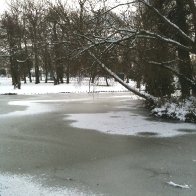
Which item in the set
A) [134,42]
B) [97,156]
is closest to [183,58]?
[134,42]

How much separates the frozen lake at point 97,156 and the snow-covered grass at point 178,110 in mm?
878

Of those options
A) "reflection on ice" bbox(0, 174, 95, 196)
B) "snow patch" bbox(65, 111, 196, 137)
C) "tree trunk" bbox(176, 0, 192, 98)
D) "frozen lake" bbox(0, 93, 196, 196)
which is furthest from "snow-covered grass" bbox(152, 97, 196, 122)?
"reflection on ice" bbox(0, 174, 95, 196)

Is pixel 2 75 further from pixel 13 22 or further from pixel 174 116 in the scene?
pixel 174 116

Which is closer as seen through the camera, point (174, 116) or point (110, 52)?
point (174, 116)

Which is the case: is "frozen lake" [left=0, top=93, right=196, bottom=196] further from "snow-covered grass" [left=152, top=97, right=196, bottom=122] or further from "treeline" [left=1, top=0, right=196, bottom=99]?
"treeline" [left=1, top=0, right=196, bottom=99]

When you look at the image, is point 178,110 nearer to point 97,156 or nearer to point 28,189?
point 97,156

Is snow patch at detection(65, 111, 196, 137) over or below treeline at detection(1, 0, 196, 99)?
below

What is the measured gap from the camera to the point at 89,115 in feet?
68.5

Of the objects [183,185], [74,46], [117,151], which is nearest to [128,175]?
[183,185]

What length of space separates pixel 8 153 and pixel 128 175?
4148 millimetres

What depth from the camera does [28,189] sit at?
8.36 meters

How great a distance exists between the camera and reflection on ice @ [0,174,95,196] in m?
8.03

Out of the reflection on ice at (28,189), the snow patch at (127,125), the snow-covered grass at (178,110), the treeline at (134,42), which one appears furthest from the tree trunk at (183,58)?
the reflection on ice at (28,189)

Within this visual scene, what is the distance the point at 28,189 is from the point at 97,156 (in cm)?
340
